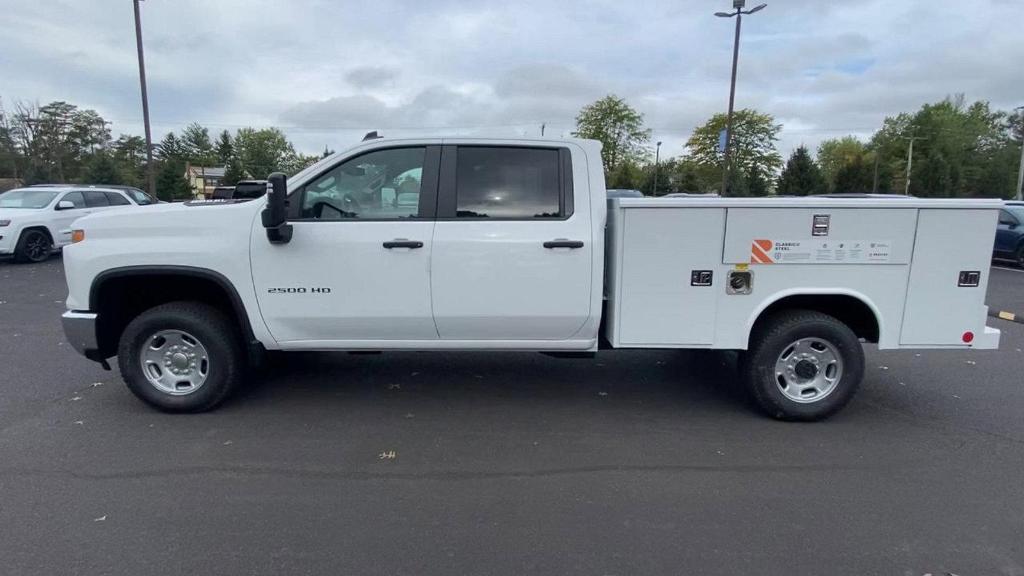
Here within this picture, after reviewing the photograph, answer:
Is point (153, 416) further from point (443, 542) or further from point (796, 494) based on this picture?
point (796, 494)

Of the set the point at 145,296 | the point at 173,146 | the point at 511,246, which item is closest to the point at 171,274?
the point at 145,296

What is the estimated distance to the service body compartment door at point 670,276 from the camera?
4.18 metres

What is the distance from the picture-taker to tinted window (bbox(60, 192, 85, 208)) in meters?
14.0

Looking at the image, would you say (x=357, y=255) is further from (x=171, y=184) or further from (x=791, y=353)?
(x=171, y=184)

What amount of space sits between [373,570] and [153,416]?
8.95 ft

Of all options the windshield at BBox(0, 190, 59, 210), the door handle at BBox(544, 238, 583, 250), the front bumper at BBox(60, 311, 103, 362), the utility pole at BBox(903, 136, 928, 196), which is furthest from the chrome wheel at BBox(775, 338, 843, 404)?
the utility pole at BBox(903, 136, 928, 196)

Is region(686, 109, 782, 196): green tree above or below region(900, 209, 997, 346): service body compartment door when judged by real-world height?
above

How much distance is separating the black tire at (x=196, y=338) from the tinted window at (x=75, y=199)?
12322mm

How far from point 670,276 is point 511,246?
115 centimetres

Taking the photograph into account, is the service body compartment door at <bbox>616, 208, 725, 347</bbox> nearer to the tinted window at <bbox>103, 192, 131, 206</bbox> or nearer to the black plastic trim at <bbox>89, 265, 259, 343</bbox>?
the black plastic trim at <bbox>89, 265, 259, 343</bbox>

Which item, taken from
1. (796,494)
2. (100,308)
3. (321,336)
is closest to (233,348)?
(321,336)

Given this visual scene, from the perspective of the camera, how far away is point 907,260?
4195 millimetres

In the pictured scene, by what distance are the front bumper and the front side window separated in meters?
1.72

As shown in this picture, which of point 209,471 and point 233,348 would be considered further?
point 233,348
